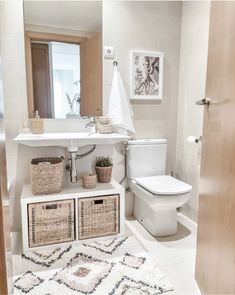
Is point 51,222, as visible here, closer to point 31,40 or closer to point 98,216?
point 98,216

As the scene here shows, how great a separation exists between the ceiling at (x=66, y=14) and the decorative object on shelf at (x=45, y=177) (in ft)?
3.85

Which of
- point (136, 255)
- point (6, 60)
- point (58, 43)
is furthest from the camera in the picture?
point (58, 43)

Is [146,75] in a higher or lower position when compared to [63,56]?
lower

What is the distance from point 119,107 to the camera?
86.7 inches

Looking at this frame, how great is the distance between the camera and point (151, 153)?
235 centimetres

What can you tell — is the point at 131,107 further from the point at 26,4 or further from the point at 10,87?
the point at 26,4

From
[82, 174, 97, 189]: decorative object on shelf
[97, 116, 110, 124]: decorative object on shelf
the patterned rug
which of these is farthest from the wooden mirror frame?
→ the patterned rug

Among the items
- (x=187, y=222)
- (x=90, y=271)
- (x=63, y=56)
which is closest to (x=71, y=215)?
(x=90, y=271)

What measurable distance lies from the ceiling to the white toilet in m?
1.11

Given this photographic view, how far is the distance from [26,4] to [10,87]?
676mm

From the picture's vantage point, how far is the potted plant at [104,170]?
2227mm

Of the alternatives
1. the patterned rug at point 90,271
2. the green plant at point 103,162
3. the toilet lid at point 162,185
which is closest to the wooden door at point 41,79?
the green plant at point 103,162

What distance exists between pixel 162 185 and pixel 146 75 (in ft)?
3.43

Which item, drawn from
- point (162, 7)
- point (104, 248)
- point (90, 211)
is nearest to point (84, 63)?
point (162, 7)
